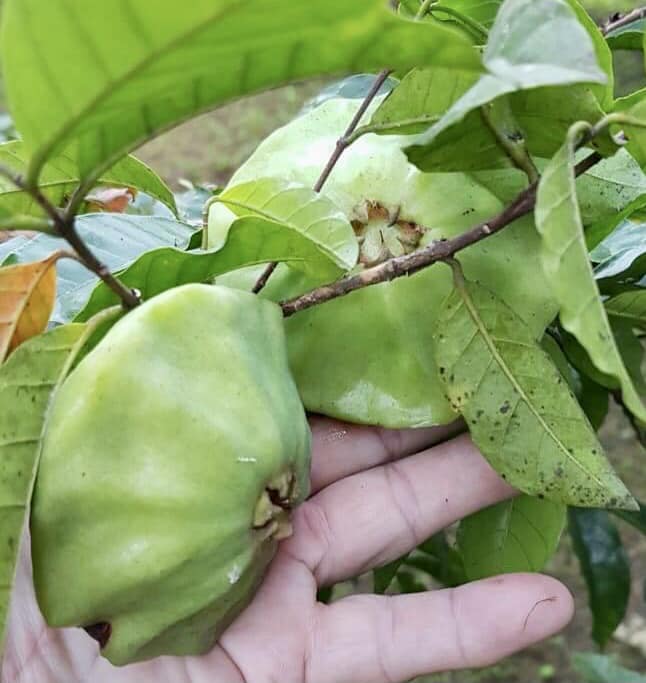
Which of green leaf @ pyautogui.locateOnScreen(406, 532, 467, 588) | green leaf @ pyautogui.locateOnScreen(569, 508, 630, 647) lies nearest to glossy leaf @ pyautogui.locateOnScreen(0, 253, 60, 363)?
green leaf @ pyautogui.locateOnScreen(406, 532, 467, 588)

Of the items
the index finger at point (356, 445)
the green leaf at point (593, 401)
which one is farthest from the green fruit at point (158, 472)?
the green leaf at point (593, 401)

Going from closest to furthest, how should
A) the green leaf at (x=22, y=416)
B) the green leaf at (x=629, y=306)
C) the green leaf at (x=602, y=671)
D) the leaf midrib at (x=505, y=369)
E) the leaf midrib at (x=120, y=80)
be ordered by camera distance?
the leaf midrib at (x=120, y=80) < the green leaf at (x=22, y=416) < the leaf midrib at (x=505, y=369) < the green leaf at (x=629, y=306) < the green leaf at (x=602, y=671)

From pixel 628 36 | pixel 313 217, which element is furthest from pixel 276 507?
pixel 628 36

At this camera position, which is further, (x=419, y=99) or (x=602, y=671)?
(x=602, y=671)

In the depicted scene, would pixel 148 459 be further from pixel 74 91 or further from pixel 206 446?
pixel 74 91

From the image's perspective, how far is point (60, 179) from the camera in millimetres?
736

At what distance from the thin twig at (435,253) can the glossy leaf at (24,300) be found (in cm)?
18

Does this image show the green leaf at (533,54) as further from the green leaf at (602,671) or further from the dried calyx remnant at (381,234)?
the green leaf at (602,671)

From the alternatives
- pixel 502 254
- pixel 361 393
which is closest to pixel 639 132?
pixel 502 254

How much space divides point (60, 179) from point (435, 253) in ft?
1.03

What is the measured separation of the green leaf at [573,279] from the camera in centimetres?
46

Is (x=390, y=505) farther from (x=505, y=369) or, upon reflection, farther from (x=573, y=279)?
(x=573, y=279)

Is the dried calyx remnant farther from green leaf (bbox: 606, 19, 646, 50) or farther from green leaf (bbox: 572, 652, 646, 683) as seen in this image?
green leaf (bbox: 572, 652, 646, 683)

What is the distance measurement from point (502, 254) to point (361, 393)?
0.48ft
